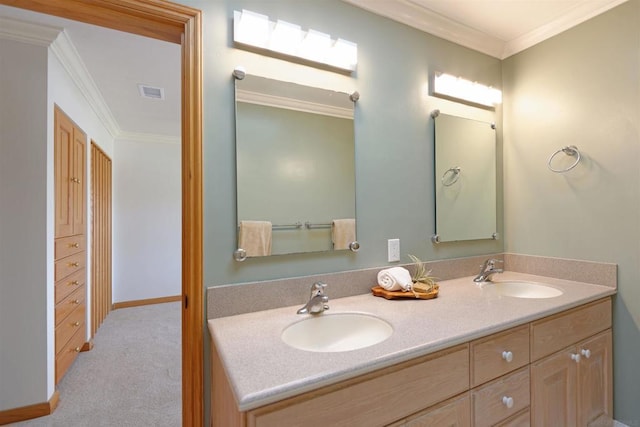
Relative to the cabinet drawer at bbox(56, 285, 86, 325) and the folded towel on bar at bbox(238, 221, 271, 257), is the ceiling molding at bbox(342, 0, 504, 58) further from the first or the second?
the cabinet drawer at bbox(56, 285, 86, 325)

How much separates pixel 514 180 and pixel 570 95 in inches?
22.1

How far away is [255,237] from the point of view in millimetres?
1288

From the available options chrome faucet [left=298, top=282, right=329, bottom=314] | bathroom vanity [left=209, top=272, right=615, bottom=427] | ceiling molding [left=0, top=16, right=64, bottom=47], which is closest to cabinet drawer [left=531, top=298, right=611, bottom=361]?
bathroom vanity [left=209, top=272, right=615, bottom=427]

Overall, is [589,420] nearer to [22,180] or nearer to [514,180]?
[514,180]

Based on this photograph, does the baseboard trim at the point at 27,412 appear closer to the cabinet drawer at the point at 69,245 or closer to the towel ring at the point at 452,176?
the cabinet drawer at the point at 69,245

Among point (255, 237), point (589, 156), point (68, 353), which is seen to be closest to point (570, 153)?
point (589, 156)

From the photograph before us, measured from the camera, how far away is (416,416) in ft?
3.00

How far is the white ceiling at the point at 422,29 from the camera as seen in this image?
1.64m

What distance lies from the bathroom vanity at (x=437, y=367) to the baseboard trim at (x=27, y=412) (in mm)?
1539

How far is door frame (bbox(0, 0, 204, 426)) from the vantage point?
1.14 meters

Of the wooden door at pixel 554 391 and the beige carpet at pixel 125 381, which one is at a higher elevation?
the wooden door at pixel 554 391

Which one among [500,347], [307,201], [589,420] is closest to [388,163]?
[307,201]

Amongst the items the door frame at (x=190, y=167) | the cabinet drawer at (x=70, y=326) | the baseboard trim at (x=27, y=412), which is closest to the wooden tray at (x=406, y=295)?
the door frame at (x=190, y=167)

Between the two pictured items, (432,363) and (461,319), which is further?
(461,319)
